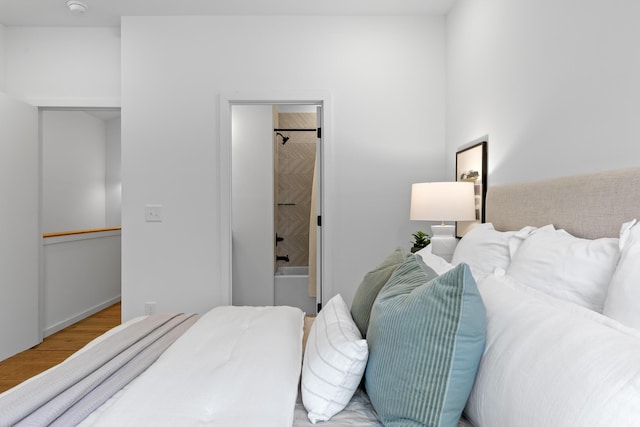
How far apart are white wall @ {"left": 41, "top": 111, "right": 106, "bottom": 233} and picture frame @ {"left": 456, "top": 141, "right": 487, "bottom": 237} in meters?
4.84

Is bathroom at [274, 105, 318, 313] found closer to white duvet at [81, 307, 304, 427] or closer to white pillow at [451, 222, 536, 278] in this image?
white pillow at [451, 222, 536, 278]

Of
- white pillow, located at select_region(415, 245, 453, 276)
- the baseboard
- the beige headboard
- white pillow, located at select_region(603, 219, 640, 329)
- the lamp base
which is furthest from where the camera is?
the baseboard

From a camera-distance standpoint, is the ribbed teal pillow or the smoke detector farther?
the smoke detector

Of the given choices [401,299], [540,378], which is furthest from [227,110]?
[540,378]

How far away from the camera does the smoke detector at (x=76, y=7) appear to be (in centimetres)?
268

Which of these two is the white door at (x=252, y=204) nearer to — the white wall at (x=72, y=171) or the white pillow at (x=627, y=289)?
the white wall at (x=72, y=171)

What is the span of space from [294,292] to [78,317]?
2.21 metres

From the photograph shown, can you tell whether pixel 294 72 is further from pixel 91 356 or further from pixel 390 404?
pixel 390 404

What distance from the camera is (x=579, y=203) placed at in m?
1.29

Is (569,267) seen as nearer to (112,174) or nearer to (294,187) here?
(294,187)

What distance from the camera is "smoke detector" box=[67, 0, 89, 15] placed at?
2.68 metres

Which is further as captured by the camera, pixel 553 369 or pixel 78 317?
pixel 78 317

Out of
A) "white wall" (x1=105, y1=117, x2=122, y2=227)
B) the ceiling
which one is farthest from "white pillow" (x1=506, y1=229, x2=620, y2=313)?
"white wall" (x1=105, y1=117, x2=122, y2=227)

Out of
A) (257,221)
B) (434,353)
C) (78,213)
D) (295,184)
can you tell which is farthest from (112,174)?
(434,353)
